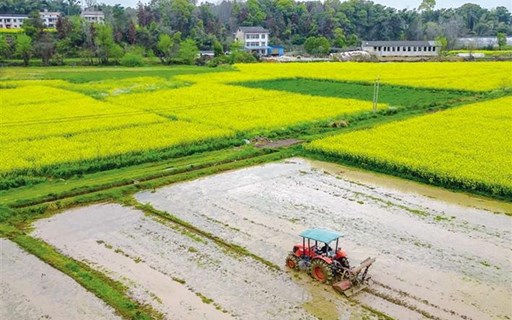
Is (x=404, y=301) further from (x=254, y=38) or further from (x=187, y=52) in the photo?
(x=254, y=38)

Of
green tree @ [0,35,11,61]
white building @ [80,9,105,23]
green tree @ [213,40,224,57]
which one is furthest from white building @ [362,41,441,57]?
white building @ [80,9,105,23]

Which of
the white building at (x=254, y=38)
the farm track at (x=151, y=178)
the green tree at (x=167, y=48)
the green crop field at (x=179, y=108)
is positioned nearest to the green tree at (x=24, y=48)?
the green crop field at (x=179, y=108)

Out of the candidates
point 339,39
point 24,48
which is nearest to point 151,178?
point 24,48

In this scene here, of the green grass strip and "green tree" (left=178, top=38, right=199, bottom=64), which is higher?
"green tree" (left=178, top=38, right=199, bottom=64)

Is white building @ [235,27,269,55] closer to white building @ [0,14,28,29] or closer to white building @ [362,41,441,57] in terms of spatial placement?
white building @ [362,41,441,57]

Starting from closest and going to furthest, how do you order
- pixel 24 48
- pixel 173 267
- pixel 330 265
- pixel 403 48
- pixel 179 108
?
pixel 330 265, pixel 173 267, pixel 179 108, pixel 24 48, pixel 403 48

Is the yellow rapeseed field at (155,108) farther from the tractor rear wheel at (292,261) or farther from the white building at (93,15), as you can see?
the white building at (93,15)
